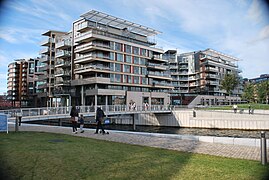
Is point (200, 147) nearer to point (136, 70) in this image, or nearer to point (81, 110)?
point (81, 110)

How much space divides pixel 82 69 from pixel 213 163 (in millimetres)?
46399

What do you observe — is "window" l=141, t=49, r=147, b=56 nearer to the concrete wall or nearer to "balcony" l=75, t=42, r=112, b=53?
"balcony" l=75, t=42, r=112, b=53

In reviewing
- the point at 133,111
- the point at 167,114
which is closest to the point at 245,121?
the point at 167,114

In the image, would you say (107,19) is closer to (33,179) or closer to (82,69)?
(82,69)

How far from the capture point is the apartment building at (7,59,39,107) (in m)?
90.9

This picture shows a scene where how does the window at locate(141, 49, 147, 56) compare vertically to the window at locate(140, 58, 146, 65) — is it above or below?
above

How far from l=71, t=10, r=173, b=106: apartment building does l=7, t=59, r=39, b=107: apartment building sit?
4347 cm

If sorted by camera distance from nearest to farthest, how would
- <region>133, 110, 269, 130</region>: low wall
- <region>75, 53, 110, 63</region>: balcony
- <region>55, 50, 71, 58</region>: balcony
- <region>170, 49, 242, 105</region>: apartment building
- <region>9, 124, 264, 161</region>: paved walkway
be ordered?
<region>9, 124, 264, 161</region>: paved walkway, <region>133, 110, 269, 130</region>: low wall, <region>75, 53, 110, 63</region>: balcony, <region>55, 50, 71, 58</region>: balcony, <region>170, 49, 242, 105</region>: apartment building

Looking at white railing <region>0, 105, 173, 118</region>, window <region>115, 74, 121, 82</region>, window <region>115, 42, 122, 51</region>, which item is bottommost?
white railing <region>0, 105, 173, 118</region>

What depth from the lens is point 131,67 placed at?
55750 millimetres

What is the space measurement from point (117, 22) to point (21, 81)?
58101 mm

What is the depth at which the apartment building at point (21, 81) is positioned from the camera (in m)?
90.9

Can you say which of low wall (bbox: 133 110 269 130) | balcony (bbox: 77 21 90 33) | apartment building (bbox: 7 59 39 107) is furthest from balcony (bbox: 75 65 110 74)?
apartment building (bbox: 7 59 39 107)

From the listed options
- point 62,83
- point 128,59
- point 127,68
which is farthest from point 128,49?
point 62,83
